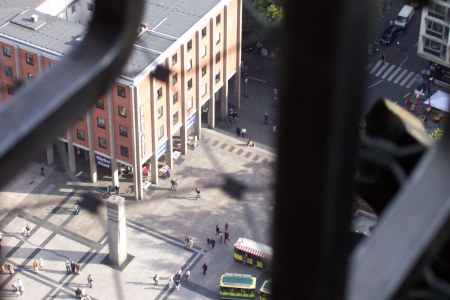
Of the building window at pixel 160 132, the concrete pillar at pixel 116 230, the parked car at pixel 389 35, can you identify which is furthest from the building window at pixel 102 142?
the parked car at pixel 389 35

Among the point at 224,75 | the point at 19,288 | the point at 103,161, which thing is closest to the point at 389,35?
the point at 224,75

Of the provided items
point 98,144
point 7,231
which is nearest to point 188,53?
point 98,144

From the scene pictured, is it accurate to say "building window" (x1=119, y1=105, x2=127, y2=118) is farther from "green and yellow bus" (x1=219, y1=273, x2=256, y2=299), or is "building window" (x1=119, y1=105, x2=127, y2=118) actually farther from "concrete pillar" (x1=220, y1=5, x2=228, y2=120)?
"green and yellow bus" (x1=219, y1=273, x2=256, y2=299)

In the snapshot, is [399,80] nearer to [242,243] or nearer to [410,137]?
[242,243]

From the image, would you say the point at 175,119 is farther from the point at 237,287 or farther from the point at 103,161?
the point at 237,287

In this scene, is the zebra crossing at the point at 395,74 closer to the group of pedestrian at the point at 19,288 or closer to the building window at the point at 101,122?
the building window at the point at 101,122

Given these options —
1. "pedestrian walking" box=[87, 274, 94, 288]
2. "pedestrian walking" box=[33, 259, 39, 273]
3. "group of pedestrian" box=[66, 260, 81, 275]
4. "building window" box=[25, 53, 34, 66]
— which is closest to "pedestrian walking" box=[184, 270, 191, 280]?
"pedestrian walking" box=[87, 274, 94, 288]
